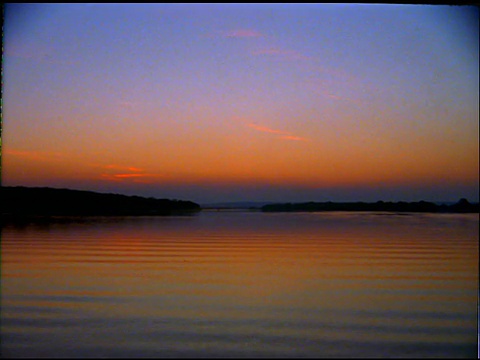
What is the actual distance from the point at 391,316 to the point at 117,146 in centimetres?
587

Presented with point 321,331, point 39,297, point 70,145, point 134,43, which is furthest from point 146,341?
point 70,145

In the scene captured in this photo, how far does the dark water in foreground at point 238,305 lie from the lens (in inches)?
109

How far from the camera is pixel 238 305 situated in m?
3.84

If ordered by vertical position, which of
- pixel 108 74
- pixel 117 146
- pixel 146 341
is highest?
pixel 108 74

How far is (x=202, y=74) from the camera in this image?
22.9 feet

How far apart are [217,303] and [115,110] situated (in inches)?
185

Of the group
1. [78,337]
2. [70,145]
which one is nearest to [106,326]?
[78,337]

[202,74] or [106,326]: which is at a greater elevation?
[202,74]

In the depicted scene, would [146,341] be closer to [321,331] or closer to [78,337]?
[78,337]

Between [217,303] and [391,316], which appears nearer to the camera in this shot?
[391,316]

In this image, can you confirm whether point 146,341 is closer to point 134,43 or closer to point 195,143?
point 134,43

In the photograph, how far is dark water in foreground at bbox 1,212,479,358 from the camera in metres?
2.77

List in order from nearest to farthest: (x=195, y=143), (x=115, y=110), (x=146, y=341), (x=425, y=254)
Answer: (x=146, y=341), (x=425, y=254), (x=115, y=110), (x=195, y=143)

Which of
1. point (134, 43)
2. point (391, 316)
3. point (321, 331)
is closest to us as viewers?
point (321, 331)
